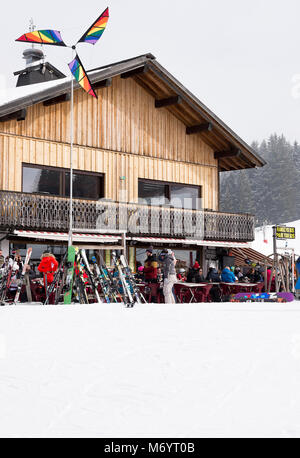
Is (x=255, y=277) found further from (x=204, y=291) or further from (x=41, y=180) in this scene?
(x=41, y=180)

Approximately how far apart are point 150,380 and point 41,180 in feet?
56.9

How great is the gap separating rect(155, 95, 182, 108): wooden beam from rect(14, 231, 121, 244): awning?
5.60 m

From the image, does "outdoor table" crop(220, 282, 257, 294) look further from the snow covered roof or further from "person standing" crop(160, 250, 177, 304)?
the snow covered roof

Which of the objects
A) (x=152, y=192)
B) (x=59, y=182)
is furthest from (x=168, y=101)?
(x=59, y=182)

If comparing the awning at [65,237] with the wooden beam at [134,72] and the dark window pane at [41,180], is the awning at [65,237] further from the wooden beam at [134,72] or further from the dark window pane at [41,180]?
the wooden beam at [134,72]

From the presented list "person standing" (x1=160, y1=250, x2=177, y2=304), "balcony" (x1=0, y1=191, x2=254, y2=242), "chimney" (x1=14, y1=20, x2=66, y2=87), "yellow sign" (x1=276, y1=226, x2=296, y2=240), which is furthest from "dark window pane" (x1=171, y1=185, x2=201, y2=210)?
"chimney" (x1=14, y1=20, x2=66, y2=87)

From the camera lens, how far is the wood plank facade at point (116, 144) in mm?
21406

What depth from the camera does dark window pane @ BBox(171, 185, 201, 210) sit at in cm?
2512

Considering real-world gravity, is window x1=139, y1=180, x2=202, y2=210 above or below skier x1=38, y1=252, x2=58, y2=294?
above

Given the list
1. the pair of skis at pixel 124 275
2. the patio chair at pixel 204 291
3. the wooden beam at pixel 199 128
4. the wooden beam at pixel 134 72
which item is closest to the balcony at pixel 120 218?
the wooden beam at pixel 199 128

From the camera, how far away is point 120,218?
22.4 meters

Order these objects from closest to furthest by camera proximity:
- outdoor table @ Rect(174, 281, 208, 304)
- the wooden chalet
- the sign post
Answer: outdoor table @ Rect(174, 281, 208, 304)
the sign post
the wooden chalet

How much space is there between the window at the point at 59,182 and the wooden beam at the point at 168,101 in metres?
3.63

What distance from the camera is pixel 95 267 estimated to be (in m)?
14.3
